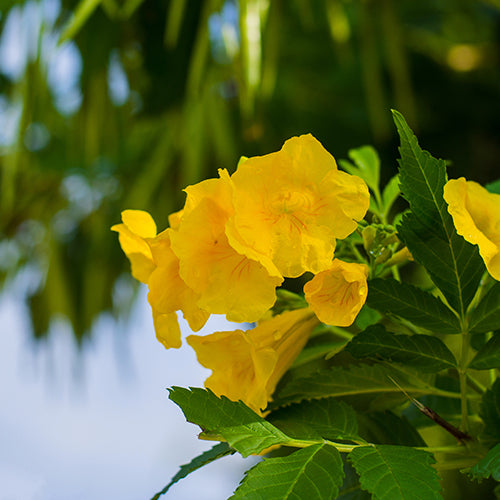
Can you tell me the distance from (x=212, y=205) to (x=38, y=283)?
111 inches

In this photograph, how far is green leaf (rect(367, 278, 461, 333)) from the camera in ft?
0.88

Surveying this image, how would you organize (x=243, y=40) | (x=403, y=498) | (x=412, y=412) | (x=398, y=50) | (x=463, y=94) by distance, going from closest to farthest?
(x=403, y=498) → (x=412, y=412) → (x=243, y=40) → (x=398, y=50) → (x=463, y=94)

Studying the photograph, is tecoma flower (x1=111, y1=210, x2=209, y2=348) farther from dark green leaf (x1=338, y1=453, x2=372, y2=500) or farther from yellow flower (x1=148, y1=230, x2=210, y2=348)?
dark green leaf (x1=338, y1=453, x2=372, y2=500)

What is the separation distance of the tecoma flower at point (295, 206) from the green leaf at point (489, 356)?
0.09 m

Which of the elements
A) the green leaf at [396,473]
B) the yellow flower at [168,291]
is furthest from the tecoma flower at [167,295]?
the green leaf at [396,473]

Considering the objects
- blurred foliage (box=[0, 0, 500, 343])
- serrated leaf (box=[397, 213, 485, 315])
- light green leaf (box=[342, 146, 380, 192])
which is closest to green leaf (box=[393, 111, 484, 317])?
serrated leaf (box=[397, 213, 485, 315])

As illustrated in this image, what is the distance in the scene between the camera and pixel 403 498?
213 millimetres

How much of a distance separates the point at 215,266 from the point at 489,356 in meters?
0.14

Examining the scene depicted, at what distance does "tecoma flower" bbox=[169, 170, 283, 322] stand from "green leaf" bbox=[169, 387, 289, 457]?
0.12 feet

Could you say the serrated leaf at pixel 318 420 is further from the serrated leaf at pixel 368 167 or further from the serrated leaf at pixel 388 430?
the serrated leaf at pixel 368 167

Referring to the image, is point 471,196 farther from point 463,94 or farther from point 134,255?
point 463,94

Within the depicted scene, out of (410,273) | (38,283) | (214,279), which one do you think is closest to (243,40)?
(410,273)

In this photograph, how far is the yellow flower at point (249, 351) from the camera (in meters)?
0.29

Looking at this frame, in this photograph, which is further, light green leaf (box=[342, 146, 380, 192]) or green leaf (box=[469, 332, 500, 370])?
light green leaf (box=[342, 146, 380, 192])
